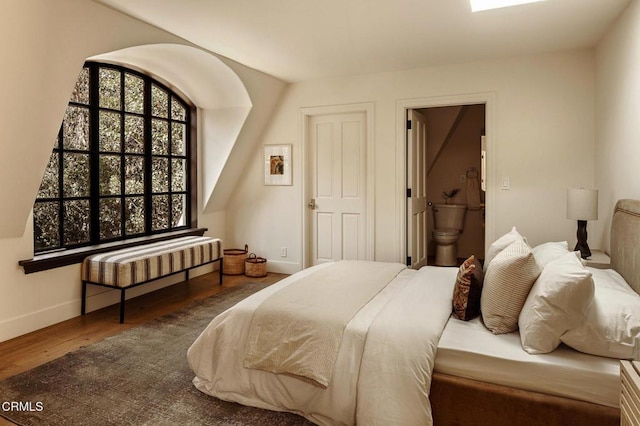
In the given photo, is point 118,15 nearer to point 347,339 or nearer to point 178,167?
point 178,167

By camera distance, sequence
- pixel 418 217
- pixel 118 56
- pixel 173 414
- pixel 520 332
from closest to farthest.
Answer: pixel 520 332, pixel 173 414, pixel 118 56, pixel 418 217

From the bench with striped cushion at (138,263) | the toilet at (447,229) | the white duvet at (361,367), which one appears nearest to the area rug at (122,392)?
the white duvet at (361,367)

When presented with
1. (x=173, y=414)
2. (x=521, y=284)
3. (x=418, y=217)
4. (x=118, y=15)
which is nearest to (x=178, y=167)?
(x=118, y=15)

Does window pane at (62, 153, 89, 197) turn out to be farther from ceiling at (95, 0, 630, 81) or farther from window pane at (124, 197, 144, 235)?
ceiling at (95, 0, 630, 81)

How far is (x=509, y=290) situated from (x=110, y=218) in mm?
3717

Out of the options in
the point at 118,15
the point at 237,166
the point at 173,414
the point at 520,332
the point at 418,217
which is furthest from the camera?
the point at 237,166

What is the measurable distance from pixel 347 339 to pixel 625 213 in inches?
77.9

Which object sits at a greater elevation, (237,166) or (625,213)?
(237,166)

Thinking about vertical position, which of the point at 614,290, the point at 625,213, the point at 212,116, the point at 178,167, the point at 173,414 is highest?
the point at 212,116

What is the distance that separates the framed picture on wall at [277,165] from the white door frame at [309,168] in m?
0.22

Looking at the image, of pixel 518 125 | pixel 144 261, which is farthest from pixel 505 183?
pixel 144 261

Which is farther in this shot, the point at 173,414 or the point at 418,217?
the point at 418,217

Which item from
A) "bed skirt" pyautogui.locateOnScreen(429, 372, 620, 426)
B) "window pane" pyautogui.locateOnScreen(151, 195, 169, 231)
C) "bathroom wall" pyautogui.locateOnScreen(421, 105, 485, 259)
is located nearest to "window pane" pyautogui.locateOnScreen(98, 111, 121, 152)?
"window pane" pyautogui.locateOnScreen(151, 195, 169, 231)

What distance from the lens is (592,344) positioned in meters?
1.70
